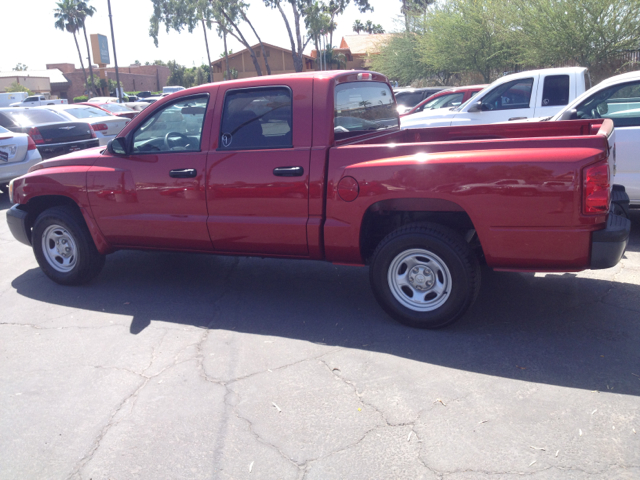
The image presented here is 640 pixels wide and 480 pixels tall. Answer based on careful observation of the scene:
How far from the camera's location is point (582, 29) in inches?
680

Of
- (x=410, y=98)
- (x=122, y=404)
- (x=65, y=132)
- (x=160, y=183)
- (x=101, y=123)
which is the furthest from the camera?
(x=410, y=98)

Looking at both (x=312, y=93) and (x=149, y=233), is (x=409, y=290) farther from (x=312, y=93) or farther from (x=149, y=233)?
(x=149, y=233)

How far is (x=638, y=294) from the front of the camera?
15.8 feet

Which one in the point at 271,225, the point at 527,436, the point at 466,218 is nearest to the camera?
the point at 527,436

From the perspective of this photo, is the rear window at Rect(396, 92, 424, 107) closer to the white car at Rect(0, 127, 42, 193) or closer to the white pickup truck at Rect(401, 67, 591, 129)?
the white pickup truck at Rect(401, 67, 591, 129)

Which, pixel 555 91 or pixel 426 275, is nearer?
pixel 426 275

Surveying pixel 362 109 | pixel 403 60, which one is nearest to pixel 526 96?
pixel 362 109

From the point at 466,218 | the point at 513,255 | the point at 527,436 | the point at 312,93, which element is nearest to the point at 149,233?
the point at 312,93

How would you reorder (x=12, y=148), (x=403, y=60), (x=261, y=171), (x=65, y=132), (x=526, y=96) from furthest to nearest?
1. (x=403, y=60)
2. (x=65, y=132)
3. (x=12, y=148)
4. (x=526, y=96)
5. (x=261, y=171)

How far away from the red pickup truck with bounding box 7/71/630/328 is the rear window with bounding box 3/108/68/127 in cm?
847

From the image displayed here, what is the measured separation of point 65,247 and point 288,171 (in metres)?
2.66

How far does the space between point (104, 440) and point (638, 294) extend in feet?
13.9

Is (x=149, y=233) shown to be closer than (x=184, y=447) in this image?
No

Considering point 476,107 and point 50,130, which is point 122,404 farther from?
Answer: point 50,130
